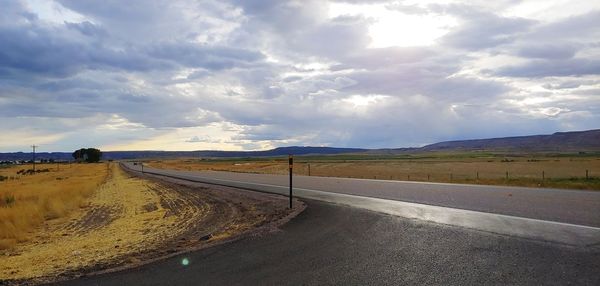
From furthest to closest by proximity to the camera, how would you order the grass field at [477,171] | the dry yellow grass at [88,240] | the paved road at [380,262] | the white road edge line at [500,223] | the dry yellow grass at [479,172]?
the grass field at [477,171], the dry yellow grass at [479,172], the dry yellow grass at [88,240], the white road edge line at [500,223], the paved road at [380,262]

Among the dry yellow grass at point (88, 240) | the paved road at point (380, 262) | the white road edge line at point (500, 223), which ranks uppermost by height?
the white road edge line at point (500, 223)

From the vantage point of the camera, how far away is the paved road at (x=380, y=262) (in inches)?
279

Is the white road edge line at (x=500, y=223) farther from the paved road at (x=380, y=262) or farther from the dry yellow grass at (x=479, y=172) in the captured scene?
the dry yellow grass at (x=479, y=172)

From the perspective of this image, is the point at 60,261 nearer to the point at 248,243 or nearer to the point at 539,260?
the point at 248,243

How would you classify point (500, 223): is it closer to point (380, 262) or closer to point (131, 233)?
point (380, 262)

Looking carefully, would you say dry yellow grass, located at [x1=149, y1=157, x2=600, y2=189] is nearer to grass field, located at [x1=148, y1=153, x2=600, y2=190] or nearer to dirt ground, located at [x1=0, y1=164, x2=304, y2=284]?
grass field, located at [x1=148, y1=153, x2=600, y2=190]

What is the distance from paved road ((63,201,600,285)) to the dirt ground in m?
1.24

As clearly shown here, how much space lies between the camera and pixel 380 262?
26.5 ft

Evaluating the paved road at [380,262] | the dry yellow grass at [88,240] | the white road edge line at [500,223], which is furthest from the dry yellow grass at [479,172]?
the dry yellow grass at [88,240]

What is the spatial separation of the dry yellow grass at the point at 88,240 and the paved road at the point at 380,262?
6.87 ft

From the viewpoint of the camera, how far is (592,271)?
22.9ft

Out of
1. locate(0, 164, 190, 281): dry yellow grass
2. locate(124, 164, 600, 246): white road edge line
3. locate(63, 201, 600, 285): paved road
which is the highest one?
locate(124, 164, 600, 246): white road edge line

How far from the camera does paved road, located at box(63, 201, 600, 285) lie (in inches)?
279

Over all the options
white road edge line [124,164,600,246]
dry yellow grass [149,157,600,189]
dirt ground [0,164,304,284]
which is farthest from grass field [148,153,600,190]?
dirt ground [0,164,304,284]
